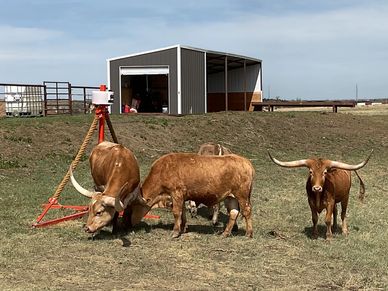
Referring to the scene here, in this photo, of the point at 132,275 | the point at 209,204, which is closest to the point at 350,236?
the point at 209,204

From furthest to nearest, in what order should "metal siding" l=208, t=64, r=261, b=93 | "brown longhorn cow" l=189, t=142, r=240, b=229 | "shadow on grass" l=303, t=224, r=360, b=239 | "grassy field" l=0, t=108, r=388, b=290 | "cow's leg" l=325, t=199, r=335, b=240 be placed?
"metal siding" l=208, t=64, r=261, b=93
"shadow on grass" l=303, t=224, r=360, b=239
"brown longhorn cow" l=189, t=142, r=240, b=229
"cow's leg" l=325, t=199, r=335, b=240
"grassy field" l=0, t=108, r=388, b=290

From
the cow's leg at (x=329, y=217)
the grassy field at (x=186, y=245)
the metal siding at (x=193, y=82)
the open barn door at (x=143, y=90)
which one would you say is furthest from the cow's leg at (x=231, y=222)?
the open barn door at (x=143, y=90)

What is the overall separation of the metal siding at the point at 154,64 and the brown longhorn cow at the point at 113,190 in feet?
67.5

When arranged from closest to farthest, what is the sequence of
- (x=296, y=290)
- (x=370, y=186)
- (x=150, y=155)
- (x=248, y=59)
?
(x=296, y=290) → (x=370, y=186) → (x=150, y=155) → (x=248, y=59)

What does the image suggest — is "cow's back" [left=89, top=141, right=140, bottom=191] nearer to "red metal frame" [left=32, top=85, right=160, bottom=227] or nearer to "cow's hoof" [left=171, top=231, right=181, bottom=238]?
"red metal frame" [left=32, top=85, right=160, bottom=227]

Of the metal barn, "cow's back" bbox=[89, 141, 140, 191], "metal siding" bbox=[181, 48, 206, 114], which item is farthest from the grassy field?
"metal siding" bbox=[181, 48, 206, 114]

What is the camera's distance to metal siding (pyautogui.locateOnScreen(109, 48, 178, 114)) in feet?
99.3

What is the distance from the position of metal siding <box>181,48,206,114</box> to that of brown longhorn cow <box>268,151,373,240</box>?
69.7ft

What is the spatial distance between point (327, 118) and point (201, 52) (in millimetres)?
8290

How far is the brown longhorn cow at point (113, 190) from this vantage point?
8250 millimetres

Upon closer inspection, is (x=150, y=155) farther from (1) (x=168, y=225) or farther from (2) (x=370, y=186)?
(1) (x=168, y=225)

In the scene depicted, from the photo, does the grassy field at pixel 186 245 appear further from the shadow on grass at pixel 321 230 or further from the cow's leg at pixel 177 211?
the cow's leg at pixel 177 211

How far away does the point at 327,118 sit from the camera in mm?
32625

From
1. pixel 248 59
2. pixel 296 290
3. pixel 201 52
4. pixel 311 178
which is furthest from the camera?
pixel 248 59
